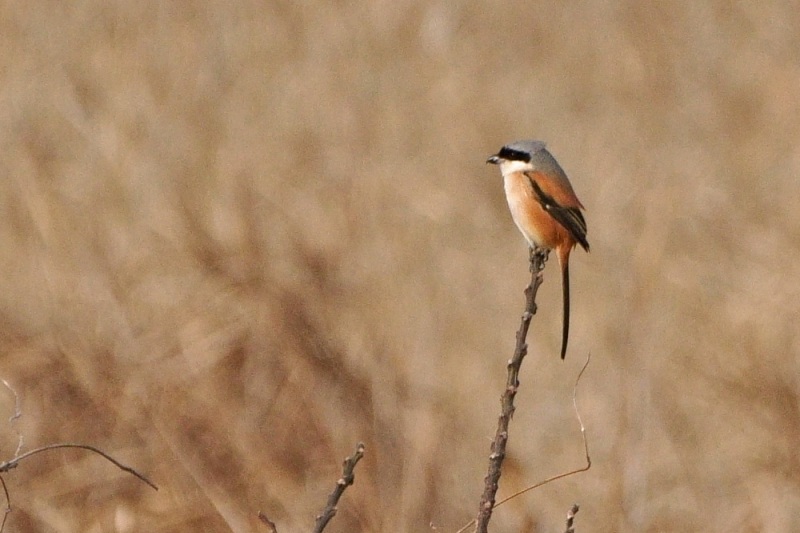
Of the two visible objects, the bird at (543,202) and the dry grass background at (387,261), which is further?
the dry grass background at (387,261)

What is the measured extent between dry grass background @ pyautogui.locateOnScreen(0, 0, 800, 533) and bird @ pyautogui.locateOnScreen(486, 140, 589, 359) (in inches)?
57.2

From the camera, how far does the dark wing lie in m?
4.89

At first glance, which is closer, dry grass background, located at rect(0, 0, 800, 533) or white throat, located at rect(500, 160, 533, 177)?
white throat, located at rect(500, 160, 533, 177)

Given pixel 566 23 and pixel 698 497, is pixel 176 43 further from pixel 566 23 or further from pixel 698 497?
pixel 698 497

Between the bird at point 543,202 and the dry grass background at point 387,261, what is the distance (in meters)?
1.45

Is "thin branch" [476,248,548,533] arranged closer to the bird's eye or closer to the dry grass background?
the bird's eye

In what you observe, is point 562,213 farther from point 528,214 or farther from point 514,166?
point 514,166

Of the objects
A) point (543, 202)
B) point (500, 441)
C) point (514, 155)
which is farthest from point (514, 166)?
point (500, 441)

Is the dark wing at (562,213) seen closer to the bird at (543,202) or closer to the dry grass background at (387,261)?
the bird at (543,202)

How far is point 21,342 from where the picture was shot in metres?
6.83

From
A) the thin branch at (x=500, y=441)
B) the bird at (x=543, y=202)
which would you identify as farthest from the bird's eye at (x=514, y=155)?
the thin branch at (x=500, y=441)

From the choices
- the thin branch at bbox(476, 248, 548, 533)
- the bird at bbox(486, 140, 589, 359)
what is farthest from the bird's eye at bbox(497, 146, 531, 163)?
the thin branch at bbox(476, 248, 548, 533)

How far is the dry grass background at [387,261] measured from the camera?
21.7 ft

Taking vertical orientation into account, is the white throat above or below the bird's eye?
below
